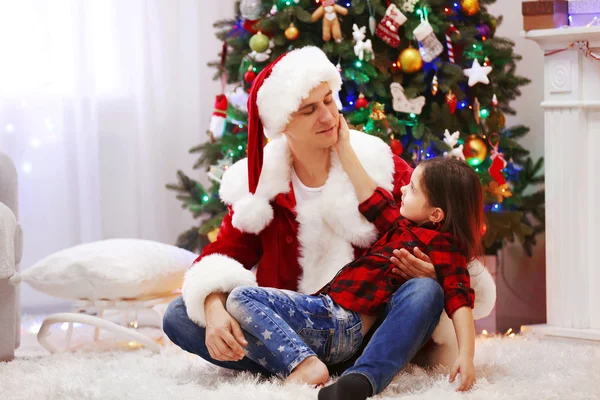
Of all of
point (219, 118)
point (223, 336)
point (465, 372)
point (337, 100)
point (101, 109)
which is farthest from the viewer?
point (101, 109)

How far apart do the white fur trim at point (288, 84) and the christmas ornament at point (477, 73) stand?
1.01 m

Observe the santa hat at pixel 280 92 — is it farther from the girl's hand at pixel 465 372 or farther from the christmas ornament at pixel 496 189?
the christmas ornament at pixel 496 189

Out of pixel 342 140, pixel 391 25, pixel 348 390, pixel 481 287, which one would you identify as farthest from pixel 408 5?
pixel 348 390

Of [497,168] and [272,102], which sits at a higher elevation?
[272,102]

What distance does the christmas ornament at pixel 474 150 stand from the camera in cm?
296

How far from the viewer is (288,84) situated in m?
2.01

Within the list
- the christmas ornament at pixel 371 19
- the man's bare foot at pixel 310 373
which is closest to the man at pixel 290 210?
the man's bare foot at pixel 310 373

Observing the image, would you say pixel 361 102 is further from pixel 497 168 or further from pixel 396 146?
pixel 497 168

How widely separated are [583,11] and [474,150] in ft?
2.03

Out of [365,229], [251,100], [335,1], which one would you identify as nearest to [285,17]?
[335,1]

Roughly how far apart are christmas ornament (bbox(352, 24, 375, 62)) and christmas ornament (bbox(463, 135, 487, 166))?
0.48 m

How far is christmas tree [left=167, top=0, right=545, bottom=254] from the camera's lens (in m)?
2.86

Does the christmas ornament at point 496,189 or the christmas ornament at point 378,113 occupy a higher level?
the christmas ornament at point 378,113

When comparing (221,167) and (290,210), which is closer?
(290,210)
